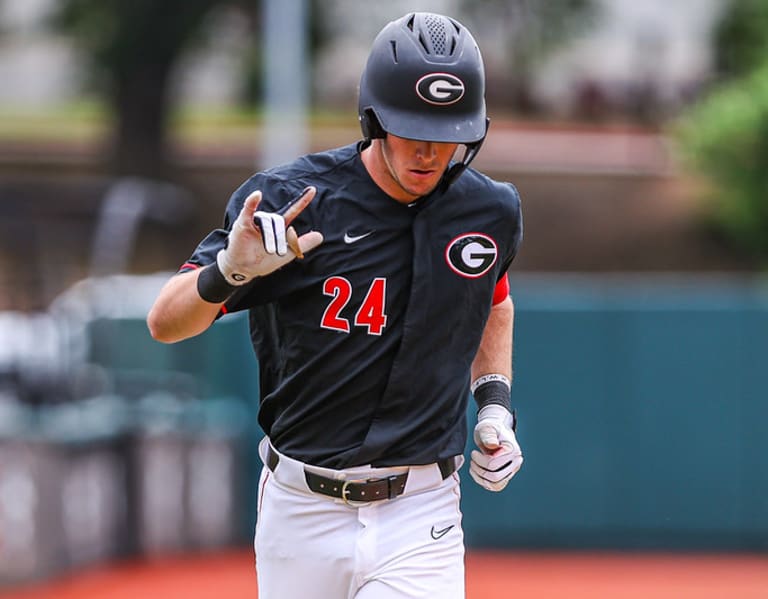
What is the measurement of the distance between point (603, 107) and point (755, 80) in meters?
12.8

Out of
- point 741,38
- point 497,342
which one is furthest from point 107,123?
point 497,342

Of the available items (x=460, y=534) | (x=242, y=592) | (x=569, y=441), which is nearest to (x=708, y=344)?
(x=569, y=441)

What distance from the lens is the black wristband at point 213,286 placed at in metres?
3.20

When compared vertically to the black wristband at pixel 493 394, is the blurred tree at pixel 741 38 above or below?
above

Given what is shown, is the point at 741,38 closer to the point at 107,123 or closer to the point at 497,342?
the point at 107,123

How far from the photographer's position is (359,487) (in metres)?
3.42

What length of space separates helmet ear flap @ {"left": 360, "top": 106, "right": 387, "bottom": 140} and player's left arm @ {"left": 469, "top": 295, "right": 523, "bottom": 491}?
0.62m

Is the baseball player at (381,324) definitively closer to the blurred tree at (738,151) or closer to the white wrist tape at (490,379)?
the white wrist tape at (490,379)

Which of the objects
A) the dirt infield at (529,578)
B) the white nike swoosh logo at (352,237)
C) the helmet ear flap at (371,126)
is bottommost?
the dirt infield at (529,578)

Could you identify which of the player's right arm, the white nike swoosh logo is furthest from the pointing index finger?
the white nike swoosh logo

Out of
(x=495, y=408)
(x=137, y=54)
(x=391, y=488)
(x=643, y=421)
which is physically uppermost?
(x=137, y=54)

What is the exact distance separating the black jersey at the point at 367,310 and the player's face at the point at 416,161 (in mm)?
99

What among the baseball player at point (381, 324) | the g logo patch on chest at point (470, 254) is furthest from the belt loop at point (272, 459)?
the g logo patch on chest at point (470, 254)

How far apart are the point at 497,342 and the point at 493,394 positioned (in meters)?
0.15
